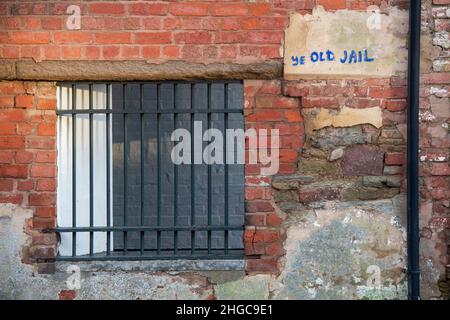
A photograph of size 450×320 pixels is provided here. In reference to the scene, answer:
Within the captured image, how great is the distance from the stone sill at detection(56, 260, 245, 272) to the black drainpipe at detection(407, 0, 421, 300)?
Answer: 1.15 metres

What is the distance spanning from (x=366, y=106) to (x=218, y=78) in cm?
104

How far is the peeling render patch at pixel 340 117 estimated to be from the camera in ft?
13.3

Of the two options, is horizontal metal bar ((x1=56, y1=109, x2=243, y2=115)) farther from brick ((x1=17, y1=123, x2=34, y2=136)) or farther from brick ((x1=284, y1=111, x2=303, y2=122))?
brick ((x1=284, y1=111, x2=303, y2=122))

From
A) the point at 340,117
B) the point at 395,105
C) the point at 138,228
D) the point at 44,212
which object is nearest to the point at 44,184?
the point at 44,212

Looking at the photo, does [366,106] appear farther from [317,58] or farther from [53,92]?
[53,92]

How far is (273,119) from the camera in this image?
13.3ft

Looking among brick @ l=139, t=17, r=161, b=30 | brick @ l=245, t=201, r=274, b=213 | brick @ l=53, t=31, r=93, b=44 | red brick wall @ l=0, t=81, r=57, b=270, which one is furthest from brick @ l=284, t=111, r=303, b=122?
red brick wall @ l=0, t=81, r=57, b=270

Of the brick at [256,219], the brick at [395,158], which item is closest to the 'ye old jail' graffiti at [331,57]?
the brick at [395,158]

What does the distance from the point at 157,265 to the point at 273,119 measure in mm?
1289

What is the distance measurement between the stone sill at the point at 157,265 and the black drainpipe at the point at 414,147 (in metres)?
1.15

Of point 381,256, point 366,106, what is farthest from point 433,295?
point 366,106

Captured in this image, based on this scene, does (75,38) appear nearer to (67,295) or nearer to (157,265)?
(157,265)

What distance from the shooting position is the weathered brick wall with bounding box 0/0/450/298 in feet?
13.2

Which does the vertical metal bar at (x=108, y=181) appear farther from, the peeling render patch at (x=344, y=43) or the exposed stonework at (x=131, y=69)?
the peeling render patch at (x=344, y=43)
